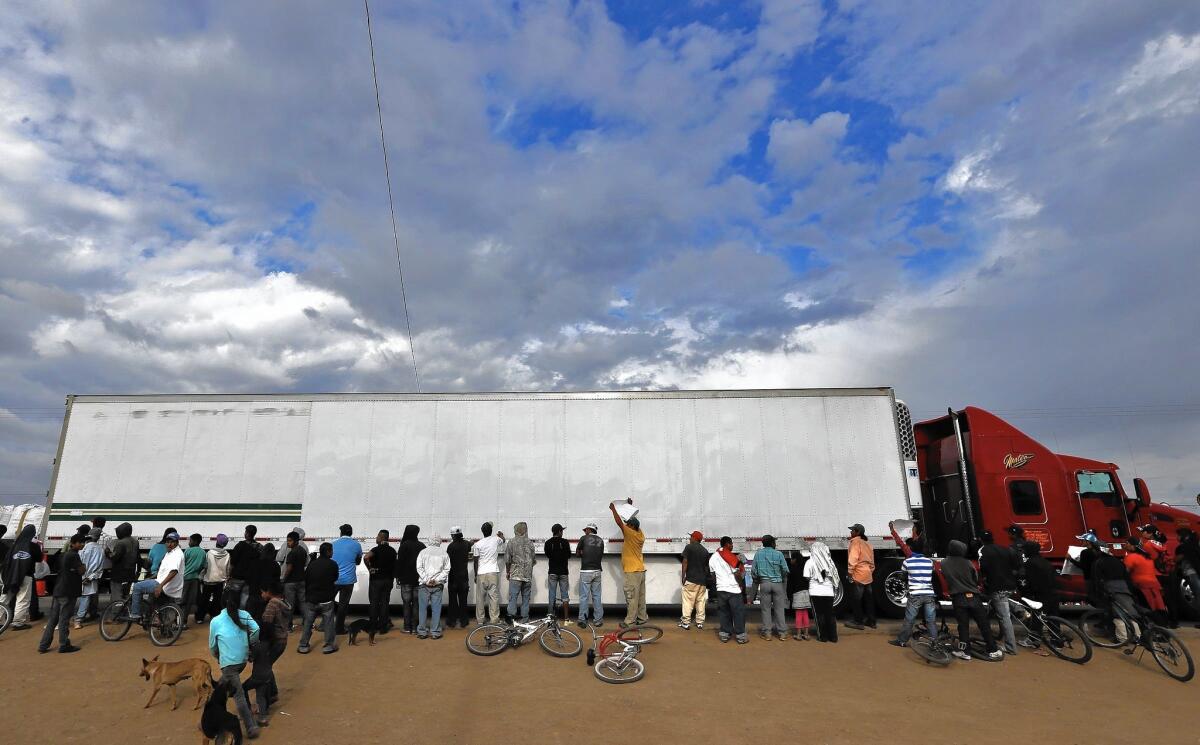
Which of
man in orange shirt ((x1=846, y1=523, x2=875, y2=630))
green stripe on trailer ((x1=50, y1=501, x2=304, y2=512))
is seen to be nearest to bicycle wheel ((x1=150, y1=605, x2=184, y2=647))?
green stripe on trailer ((x1=50, y1=501, x2=304, y2=512))

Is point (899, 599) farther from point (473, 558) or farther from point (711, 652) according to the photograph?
point (473, 558)

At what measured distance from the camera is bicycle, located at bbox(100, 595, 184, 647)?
9.36 metres

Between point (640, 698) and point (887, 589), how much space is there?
22.5ft

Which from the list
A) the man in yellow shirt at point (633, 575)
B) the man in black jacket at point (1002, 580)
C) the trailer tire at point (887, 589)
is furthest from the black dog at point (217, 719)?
the trailer tire at point (887, 589)

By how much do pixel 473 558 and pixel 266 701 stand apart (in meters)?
4.73

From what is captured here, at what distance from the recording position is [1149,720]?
6.55 m

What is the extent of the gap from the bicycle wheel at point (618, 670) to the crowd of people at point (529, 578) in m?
2.45

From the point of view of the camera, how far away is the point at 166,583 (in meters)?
9.52

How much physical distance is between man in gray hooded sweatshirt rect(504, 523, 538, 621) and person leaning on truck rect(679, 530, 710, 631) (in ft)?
8.72

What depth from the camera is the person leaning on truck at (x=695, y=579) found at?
1028cm

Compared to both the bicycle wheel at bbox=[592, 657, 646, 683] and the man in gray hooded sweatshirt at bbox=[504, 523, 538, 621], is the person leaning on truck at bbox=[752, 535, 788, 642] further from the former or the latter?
the man in gray hooded sweatshirt at bbox=[504, 523, 538, 621]

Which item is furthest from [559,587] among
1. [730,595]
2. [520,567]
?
[730,595]

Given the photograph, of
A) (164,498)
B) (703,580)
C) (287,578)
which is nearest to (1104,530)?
(703,580)

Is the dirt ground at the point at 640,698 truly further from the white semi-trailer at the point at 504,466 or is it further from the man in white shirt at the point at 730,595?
the white semi-trailer at the point at 504,466
